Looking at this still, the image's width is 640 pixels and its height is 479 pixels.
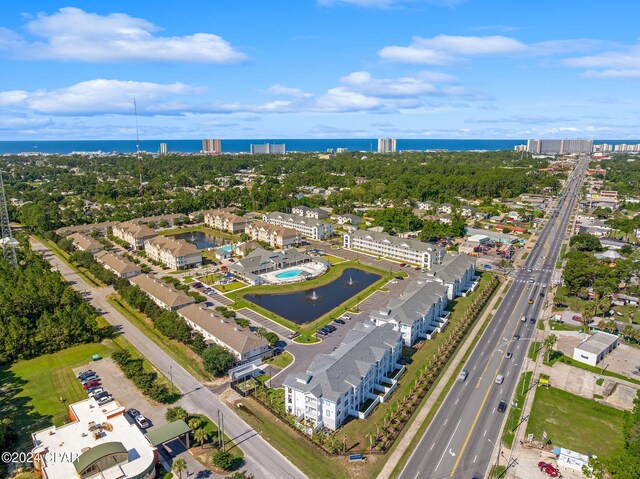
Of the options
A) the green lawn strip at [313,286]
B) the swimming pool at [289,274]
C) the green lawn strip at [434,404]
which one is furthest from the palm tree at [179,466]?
the swimming pool at [289,274]

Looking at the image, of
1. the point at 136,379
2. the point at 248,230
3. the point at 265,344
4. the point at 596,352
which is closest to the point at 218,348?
the point at 265,344

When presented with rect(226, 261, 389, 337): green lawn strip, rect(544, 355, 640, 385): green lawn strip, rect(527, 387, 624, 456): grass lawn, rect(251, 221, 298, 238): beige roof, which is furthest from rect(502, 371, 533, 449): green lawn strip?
rect(251, 221, 298, 238): beige roof

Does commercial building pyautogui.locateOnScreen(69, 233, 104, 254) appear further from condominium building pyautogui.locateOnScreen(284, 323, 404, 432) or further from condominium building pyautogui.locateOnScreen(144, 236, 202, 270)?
condominium building pyautogui.locateOnScreen(284, 323, 404, 432)

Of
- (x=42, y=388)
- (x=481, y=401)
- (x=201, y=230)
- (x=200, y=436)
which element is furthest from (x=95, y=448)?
(x=201, y=230)

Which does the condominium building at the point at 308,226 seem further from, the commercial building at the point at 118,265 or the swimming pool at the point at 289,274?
the commercial building at the point at 118,265

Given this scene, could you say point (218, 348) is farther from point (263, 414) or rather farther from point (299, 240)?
point (299, 240)
